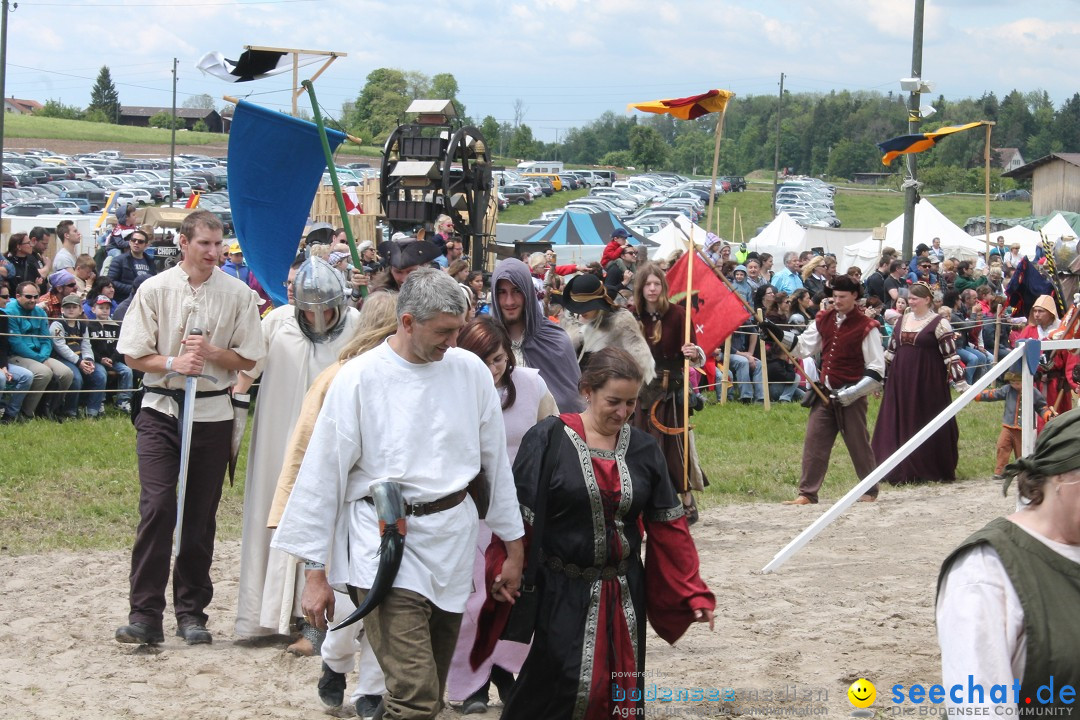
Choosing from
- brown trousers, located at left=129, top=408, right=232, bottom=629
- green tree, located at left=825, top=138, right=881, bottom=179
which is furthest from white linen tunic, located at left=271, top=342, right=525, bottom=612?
green tree, located at left=825, top=138, right=881, bottom=179

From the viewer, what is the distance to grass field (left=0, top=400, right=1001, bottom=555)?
327 inches

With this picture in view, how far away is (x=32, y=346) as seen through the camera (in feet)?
37.2

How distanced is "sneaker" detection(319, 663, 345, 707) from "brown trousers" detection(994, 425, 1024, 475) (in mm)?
7916

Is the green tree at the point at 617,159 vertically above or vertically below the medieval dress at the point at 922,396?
above

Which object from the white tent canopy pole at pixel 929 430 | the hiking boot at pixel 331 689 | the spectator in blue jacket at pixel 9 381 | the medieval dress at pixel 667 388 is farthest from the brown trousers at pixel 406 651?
the spectator in blue jacket at pixel 9 381

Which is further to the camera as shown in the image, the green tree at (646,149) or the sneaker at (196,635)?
the green tree at (646,149)

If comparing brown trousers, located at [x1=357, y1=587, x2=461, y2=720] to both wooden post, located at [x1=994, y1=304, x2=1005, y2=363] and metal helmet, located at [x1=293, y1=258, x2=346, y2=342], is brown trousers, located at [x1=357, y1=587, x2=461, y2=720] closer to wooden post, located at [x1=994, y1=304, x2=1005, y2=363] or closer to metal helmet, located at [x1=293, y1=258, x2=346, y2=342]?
metal helmet, located at [x1=293, y1=258, x2=346, y2=342]

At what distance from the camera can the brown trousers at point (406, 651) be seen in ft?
12.7

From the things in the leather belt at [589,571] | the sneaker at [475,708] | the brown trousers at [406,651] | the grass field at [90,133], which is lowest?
the sneaker at [475,708]

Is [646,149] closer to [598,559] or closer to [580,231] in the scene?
[580,231]

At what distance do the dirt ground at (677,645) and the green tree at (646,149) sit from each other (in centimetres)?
9433

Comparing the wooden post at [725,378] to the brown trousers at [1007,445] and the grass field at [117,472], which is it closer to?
the grass field at [117,472]

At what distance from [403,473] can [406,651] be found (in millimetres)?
558

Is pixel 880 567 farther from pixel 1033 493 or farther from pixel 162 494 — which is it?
pixel 1033 493
